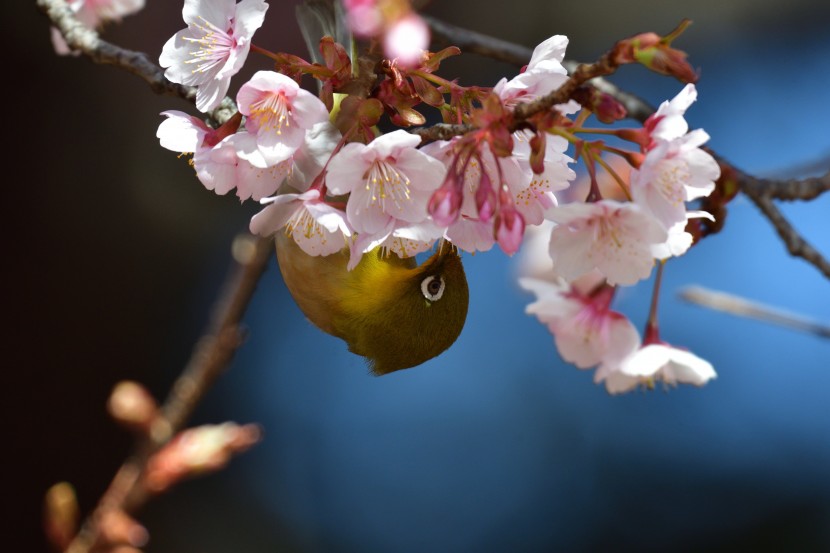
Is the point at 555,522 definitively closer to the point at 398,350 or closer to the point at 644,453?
the point at 644,453

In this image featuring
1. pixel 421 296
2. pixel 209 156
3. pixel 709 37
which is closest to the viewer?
pixel 209 156

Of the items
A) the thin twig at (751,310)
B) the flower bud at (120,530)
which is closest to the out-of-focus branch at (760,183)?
the thin twig at (751,310)

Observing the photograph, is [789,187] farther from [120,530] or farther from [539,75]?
[120,530]

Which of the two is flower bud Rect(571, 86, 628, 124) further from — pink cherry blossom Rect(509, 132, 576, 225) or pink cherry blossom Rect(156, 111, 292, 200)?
pink cherry blossom Rect(156, 111, 292, 200)

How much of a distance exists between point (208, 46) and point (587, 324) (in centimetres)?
68

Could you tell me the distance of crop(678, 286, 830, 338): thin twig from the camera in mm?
1240

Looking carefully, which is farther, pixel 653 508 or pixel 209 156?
pixel 653 508

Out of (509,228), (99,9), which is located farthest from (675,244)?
(99,9)

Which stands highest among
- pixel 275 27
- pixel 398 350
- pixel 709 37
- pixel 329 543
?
pixel 398 350

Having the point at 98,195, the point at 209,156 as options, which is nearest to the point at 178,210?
the point at 98,195

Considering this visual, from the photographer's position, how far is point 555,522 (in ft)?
17.1

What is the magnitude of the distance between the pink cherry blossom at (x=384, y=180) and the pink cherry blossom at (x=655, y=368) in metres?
0.55

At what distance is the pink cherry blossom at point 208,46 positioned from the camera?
750 mm

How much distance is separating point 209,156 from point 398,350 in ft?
1.34
